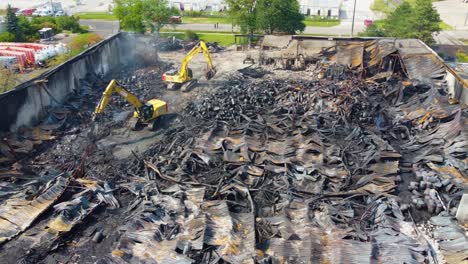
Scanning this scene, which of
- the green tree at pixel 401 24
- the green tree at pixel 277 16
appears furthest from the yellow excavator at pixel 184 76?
the green tree at pixel 401 24

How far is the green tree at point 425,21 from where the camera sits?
123 feet

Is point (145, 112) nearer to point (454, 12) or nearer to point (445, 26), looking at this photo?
point (445, 26)

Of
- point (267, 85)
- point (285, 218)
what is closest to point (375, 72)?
point (267, 85)

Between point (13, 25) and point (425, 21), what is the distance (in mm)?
44058

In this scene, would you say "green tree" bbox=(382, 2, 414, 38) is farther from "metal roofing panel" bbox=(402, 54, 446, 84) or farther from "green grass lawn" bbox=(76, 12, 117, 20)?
"green grass lawn" bbox=(76, 12, 117, 20)

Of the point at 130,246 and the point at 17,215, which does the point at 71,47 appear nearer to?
the point at 17,215

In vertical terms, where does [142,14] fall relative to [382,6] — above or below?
above

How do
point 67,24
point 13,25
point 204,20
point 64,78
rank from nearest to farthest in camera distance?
point 64,78 → point 13,25 → point 67,24 → point 204,20

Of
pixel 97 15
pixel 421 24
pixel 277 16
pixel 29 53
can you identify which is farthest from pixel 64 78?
pixel 97 15

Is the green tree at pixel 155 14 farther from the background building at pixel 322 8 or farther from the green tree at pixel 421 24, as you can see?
the background building at pixel 322 8


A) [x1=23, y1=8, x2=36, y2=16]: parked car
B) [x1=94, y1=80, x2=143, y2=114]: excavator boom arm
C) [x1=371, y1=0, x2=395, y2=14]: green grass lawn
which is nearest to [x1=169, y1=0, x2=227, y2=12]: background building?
[x1=23, y1=8, x2=36, y2=16]: parked car

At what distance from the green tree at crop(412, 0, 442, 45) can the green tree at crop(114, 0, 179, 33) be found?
2491cm

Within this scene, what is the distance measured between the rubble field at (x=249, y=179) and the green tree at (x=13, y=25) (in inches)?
945

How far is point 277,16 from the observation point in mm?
37031
